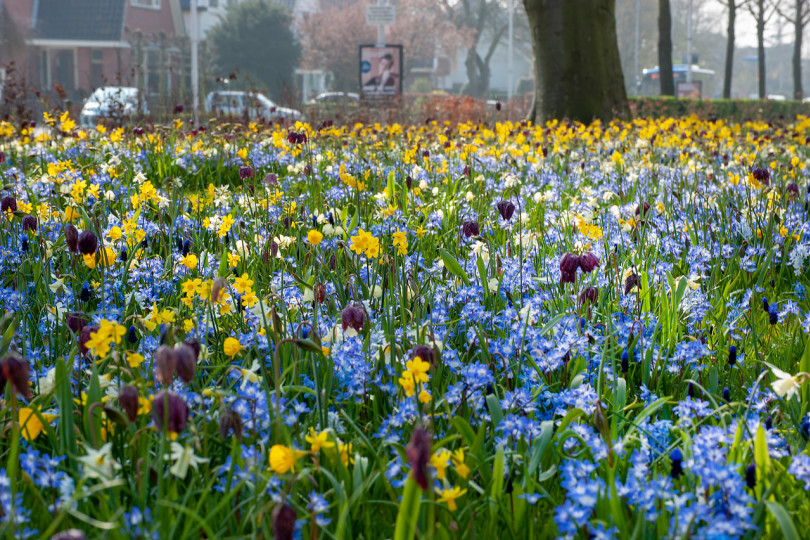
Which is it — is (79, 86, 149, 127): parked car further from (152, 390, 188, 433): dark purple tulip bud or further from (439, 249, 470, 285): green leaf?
(152, 390, 188, 433): dark purple tulip bud

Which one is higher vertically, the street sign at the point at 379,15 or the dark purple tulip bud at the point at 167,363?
the street sign at the point at 379,15

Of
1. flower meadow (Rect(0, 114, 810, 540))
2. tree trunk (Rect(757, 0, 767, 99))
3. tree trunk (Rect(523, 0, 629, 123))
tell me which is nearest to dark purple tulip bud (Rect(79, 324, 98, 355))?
flower meadow (Rect(0, 114, 810, 540))

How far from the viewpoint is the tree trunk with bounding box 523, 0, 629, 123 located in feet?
38.5

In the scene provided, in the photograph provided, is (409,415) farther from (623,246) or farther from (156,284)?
(623,246)

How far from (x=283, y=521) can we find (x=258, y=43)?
44.5 meters

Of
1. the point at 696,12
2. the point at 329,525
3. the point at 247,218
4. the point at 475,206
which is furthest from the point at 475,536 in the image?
the point at 696,12

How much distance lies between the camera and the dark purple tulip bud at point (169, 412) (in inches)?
55.7

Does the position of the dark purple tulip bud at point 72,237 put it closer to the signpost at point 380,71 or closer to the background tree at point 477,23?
the signpost at point 380,71

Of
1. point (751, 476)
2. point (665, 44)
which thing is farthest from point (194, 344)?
point (665, 44)

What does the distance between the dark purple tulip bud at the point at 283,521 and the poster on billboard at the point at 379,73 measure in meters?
16.0

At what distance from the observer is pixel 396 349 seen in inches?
79.4

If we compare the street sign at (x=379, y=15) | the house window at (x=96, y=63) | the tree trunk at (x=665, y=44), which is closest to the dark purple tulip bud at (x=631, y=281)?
the street sign at (x=379, y=15)

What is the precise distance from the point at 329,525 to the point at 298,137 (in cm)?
320

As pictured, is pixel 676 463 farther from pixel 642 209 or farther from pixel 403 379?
pixel 642 209
